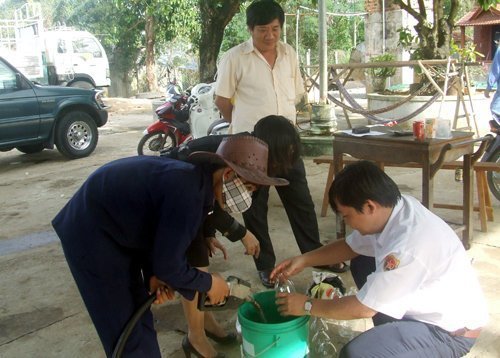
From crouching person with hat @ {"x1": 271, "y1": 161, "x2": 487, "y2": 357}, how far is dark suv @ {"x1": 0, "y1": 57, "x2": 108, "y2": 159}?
6.34m

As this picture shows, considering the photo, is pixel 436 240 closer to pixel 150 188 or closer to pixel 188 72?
pixel 150 188

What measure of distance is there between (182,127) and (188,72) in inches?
580

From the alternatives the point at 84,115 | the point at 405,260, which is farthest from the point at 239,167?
the point at 84,115

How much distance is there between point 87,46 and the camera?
583 inches

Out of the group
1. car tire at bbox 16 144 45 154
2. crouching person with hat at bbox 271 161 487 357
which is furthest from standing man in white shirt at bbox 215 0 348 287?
car tire at bbox 16 144 45 154

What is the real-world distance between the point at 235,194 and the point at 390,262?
583 mm

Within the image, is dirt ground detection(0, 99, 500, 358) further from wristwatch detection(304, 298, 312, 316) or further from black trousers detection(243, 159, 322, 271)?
wristwatch detection(304, 298, 312, 316)

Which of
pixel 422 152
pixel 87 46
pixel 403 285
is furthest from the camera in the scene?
pixel 87 46

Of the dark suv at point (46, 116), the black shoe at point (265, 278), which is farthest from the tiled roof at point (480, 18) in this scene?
the black shoe at point (265, 278)

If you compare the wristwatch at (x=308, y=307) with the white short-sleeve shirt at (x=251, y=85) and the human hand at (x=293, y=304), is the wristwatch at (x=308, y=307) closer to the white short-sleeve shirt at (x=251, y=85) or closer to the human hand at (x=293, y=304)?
the human hand at (x=293, y=304)

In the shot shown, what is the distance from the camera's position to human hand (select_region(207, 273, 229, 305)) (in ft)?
6.21

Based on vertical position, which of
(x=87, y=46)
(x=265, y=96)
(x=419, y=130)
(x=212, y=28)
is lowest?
(x=419, y=130)

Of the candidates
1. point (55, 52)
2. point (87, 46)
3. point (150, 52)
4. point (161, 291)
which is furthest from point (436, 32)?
point (150, 52)

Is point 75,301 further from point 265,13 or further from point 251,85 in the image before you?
point 265,13
